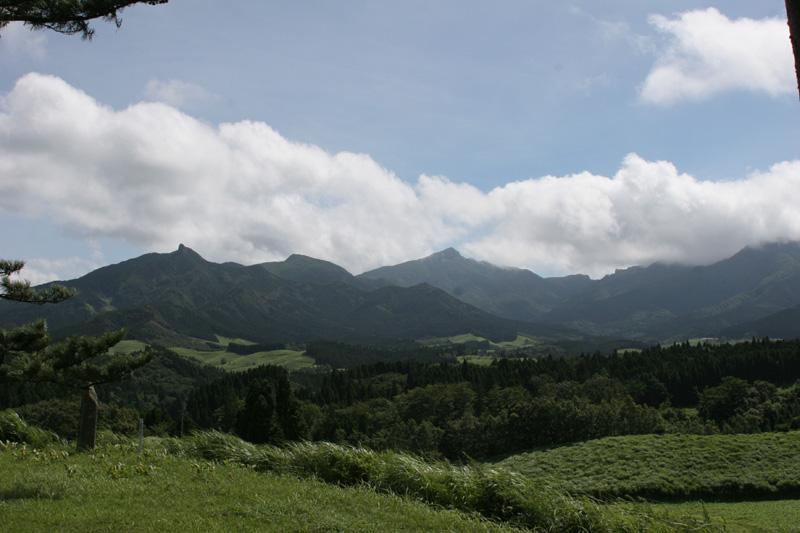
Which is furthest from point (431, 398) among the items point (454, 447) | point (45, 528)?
point (45, 528)

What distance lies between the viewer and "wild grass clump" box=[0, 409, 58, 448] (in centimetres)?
1884

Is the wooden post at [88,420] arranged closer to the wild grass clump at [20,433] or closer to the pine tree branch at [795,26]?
the wild grass clump at [20,433]

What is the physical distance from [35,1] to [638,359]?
5601 inches

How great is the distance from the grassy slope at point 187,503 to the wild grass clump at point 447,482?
0.98m

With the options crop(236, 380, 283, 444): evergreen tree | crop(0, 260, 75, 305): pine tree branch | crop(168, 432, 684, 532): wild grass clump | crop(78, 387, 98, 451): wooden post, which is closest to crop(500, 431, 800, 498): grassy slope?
crop(236, 380, 283, 444): evergreen tree

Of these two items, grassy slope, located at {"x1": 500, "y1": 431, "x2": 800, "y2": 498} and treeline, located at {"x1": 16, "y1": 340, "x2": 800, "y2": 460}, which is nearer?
grassy slope, located at {"x1": 500, "y1": 431, "x2": 800, "y2": 498}

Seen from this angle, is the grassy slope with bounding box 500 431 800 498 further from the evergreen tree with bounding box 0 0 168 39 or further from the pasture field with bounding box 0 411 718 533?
the evergreen tree with bounding box 0 0 168 39

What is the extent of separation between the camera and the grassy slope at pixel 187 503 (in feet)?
29.7

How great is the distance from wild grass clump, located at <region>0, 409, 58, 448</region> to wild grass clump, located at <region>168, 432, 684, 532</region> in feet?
20.8

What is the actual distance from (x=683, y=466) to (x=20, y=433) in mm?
58838

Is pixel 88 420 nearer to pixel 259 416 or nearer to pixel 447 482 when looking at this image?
pixel 447 482

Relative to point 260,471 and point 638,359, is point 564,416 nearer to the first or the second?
point 638,359

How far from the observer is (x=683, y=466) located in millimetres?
59656

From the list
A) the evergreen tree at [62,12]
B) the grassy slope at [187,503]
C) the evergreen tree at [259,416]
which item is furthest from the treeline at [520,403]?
the evergreen tree at [62,12]
